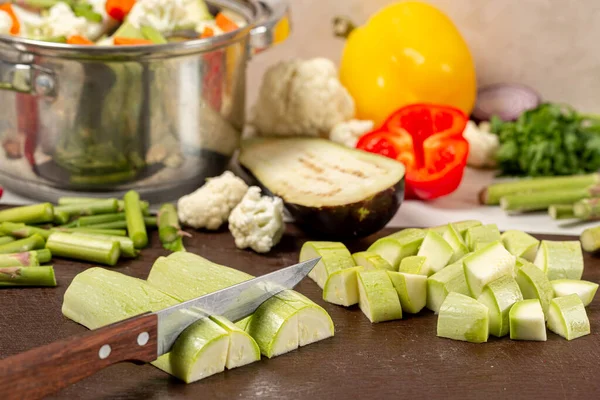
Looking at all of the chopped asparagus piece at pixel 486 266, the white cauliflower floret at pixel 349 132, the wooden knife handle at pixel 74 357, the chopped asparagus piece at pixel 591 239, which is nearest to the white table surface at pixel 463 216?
the chopped asparagus piece at pixel 591 239

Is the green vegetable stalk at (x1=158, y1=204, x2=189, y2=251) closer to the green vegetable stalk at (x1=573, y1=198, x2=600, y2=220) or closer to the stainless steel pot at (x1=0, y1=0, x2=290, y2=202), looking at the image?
the stainless steel pot at (x1=0, y1=0, x2=290, y2=202)

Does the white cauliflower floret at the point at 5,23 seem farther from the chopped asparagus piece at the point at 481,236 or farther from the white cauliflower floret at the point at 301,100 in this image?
the chopped asparagus piece at the point at 481,236

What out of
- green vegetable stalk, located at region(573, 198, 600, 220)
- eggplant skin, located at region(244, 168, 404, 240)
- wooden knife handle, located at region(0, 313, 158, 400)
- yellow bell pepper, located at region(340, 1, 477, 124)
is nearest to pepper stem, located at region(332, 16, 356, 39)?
yellow bell pepper, located at region(340, 1, 477, 124)

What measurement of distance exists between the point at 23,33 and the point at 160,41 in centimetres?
46

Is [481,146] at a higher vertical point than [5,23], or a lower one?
lower

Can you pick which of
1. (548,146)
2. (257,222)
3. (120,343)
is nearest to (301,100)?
(257,222)

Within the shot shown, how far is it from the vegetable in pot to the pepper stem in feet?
1.72

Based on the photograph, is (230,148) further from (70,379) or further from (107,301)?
(70,379)

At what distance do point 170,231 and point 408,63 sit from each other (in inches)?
47.4

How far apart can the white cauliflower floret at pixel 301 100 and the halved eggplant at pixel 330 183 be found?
0.16 metres

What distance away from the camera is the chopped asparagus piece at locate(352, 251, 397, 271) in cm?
221

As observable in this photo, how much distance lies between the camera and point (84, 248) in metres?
2.34

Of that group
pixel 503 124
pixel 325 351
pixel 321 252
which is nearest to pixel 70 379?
pixel 325 351

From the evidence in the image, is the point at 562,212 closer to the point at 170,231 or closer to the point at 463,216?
the point at 463,216
